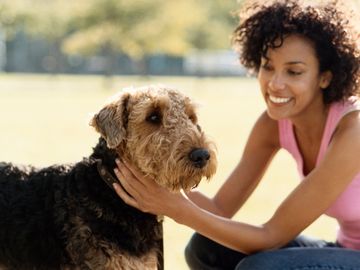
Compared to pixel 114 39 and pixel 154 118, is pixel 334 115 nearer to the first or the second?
pixel 154 118

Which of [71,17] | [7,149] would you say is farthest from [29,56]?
[7,149]

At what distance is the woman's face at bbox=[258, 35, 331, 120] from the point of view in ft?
14.3

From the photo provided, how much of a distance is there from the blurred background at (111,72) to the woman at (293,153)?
5.32 ft

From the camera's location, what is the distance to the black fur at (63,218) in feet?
12.7

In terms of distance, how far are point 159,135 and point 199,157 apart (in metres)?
0.29

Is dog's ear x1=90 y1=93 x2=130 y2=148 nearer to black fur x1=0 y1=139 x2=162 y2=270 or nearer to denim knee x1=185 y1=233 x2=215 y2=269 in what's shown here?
black fur x1=0 y1=139 x2=162 y2=270

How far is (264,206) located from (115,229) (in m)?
4.81

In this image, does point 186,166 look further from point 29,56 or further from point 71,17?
point 29,56

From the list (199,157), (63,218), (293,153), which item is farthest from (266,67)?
(63,218)

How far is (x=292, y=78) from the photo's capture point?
4.35 metres

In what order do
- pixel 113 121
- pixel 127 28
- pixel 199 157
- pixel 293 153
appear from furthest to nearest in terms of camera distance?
1. pixel 127 28
2. pixel 293 153
3. pixel 113 121
4. pixel 199 157

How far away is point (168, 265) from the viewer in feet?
19.2

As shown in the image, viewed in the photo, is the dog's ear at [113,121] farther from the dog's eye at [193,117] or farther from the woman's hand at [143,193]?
the dog's eye at [193,117]

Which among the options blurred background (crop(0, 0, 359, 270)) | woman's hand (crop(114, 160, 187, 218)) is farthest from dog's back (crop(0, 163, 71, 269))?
blurred background (crop(0, 0, 359, 270))
